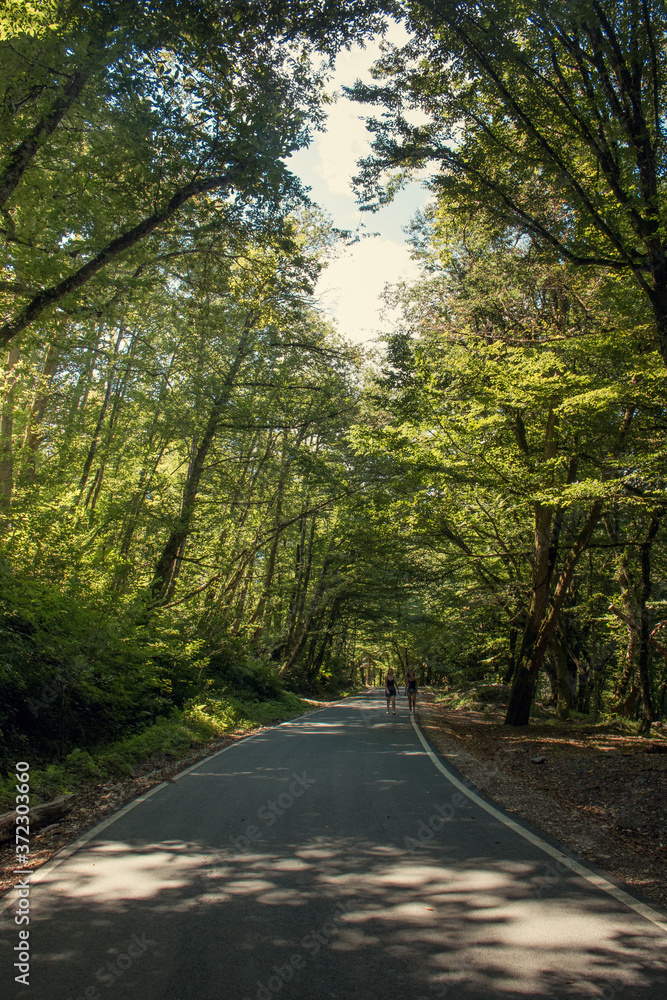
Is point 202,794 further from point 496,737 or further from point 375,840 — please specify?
point 496,737

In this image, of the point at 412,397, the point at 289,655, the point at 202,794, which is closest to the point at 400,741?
the point at 202,794

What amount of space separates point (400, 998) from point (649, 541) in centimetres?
1232

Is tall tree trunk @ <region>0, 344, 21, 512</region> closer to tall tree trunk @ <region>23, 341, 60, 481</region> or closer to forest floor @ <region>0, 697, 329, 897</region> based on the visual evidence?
tall tree trunk @ <region>23, 341, 60, 481</region>

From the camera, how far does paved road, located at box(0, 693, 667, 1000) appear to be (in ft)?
10.0

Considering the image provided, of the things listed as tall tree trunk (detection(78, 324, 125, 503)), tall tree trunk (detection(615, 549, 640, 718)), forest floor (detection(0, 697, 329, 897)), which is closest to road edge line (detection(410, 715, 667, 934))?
forest floor (detection(0, 697, 329, 897))

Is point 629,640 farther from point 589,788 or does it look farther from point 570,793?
point 570,793

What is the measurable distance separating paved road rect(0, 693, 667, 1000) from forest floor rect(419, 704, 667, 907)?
0.75 meters

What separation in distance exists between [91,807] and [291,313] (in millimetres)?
9776

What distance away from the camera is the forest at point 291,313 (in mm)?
7719

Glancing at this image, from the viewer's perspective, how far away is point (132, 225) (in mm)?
9406

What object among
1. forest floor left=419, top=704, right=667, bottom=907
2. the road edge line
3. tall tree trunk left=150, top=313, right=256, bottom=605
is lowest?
forest floor left=419, top=704, right=667, bottom=907

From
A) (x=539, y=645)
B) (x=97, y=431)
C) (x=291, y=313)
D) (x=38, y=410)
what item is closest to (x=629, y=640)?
(x=539, y=645)

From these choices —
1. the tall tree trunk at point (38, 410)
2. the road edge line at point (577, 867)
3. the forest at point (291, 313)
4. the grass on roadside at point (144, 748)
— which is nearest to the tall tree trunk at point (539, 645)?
the forest at point (291, 313)

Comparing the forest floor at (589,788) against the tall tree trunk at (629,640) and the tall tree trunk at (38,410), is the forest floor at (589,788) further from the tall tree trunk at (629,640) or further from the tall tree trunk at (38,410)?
the tall tree trunk at (38,410)
